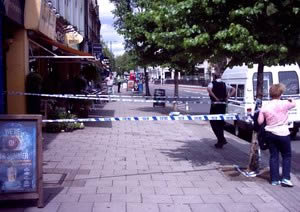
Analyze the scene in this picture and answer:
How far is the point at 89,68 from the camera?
18.3 m

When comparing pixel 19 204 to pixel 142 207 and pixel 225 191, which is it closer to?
pixel 142 207

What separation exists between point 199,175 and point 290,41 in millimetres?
2699

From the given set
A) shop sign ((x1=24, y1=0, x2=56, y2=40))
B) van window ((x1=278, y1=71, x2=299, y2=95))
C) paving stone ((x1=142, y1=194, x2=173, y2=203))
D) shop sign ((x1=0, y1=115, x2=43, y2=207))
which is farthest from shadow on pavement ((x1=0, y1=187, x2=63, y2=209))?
van window ((x1=278, y1=71, x2=299, y2=95))

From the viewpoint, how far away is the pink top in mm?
7281

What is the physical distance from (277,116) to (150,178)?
7.45 ft

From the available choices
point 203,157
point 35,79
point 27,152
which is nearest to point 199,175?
point 203,157

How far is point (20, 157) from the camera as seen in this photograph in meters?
5.81

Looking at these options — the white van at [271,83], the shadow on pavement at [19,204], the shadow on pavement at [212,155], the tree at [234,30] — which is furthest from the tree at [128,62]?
the shadow on pavement at [19,204]

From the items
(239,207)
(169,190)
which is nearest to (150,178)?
(169,190)

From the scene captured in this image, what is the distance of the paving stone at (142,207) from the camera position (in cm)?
589

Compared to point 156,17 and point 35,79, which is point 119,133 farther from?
point 156,17

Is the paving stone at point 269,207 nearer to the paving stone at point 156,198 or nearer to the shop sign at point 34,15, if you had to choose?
the paving stone at point 156,198

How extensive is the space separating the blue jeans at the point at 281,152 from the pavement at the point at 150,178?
0.77 feet

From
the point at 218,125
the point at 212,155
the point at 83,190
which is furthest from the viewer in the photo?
the point at 218,125
